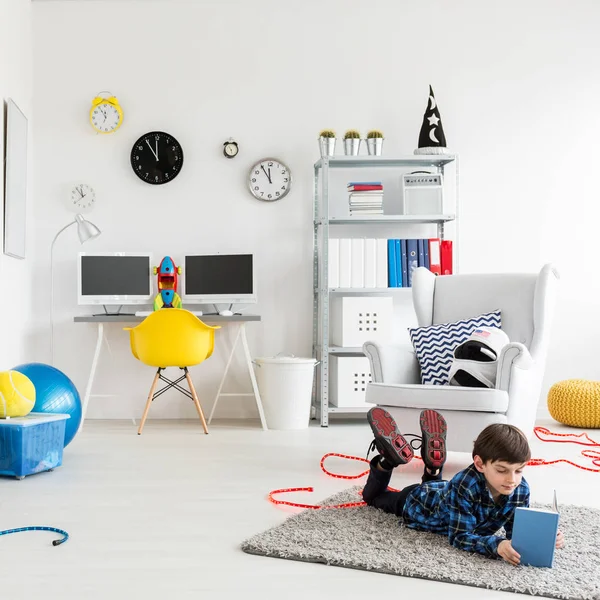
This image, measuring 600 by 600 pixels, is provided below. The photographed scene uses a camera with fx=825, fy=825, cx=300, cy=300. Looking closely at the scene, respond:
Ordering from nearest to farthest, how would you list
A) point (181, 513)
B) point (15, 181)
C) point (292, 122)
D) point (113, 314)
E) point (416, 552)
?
1. point (416, 552)
2. point (181, 513)
3. point (15, 181)
4. point (113, 314)
5. point (292, 122)

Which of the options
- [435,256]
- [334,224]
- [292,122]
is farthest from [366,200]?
[292,122]

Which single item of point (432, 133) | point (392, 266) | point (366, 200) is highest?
point (432, 133)

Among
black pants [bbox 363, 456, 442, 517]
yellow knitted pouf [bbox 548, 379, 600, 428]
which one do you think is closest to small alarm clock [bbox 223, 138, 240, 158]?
yellow knitted pouf [bbox 548, 379, 600, 428]

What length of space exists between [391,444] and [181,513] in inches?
29.9

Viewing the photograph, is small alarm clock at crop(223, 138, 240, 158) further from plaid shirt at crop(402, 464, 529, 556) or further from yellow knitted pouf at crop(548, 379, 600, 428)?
plaid shirt at crop(402, 464, 529, 556)

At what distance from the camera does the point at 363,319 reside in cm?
524

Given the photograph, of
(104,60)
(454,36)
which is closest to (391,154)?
(454,36)

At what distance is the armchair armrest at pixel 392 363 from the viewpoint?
152 inches

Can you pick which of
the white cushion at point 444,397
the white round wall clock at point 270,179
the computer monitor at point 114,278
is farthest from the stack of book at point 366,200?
the white cushion at point 444,397

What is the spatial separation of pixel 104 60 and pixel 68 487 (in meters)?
3.26

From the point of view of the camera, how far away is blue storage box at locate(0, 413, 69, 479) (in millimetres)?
3371

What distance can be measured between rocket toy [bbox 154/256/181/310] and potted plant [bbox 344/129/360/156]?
133 cm

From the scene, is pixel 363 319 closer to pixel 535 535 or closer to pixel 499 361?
pixel 499 361

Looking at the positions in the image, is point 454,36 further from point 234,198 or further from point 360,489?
point 360,489
